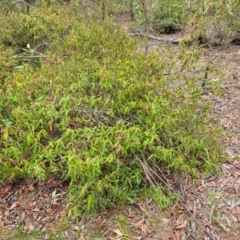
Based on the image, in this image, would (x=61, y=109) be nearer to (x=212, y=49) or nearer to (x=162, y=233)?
(x=162, y=233)

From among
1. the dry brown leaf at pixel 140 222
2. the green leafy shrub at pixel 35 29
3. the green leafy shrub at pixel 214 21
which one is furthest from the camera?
the green leafy shrub at pixel 35 29

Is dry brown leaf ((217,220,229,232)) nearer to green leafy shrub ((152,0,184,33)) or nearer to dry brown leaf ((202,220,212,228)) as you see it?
dry brown leaf ((202,220,212,228))

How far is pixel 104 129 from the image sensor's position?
2.82 metres

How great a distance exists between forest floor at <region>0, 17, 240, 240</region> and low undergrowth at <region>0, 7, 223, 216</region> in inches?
4.4

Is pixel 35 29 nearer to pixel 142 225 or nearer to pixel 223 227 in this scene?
pixel 142 225

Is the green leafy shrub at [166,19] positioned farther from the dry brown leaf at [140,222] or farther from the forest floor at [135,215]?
the dry brown leaf at [140,222]

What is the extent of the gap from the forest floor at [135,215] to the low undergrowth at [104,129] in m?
0.11

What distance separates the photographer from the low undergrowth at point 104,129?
260cm

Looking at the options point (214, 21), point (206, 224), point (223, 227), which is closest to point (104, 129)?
point (206, 224)

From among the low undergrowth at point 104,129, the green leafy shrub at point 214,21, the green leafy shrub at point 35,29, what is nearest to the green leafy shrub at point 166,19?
the green leafy shrub at point 214,21

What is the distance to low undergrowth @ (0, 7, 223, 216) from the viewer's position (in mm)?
2600

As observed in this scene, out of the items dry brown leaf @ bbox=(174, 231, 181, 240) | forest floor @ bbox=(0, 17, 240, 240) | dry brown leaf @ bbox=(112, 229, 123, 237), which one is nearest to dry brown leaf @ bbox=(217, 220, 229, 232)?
forest floor @ bbox=(0, 17, 240, 240)

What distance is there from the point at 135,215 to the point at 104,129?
0.79m

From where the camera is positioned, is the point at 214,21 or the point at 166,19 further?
the point at 166,19
